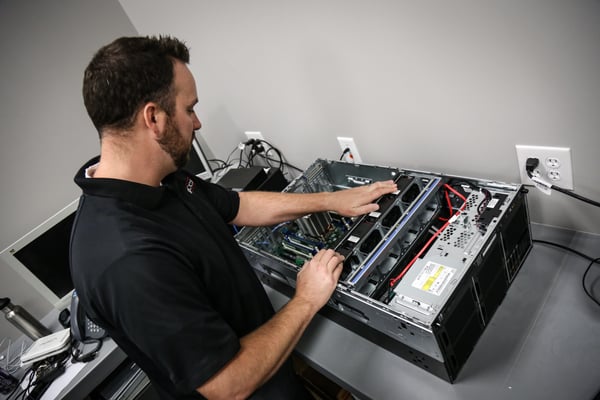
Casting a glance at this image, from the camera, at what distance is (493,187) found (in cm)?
85

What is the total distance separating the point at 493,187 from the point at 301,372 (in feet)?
3.14

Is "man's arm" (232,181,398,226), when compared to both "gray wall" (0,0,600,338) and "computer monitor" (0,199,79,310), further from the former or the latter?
"computer monitor" (0,199,79,310)

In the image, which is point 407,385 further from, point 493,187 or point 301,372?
point 301,372

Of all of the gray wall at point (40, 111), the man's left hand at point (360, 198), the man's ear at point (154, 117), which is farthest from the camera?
the gray wall at point (40, 111)

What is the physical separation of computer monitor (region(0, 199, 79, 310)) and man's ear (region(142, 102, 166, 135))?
816 millimetres

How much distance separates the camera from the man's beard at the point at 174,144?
2.54 ft

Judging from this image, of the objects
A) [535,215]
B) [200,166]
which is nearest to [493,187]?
[535,215]

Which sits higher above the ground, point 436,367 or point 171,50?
point 171,50

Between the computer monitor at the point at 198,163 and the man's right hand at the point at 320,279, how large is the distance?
107 centimetres

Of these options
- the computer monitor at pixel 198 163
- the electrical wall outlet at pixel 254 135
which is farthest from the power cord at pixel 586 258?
the computer monitor at pixel 198 163

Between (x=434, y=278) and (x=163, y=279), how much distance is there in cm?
52

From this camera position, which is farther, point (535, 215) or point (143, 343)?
point (535, 215)

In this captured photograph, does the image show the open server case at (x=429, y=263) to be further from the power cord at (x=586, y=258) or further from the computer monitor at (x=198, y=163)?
the computer monitor at (x=198, y=163)

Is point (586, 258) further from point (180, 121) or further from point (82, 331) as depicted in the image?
point (82, 331)
